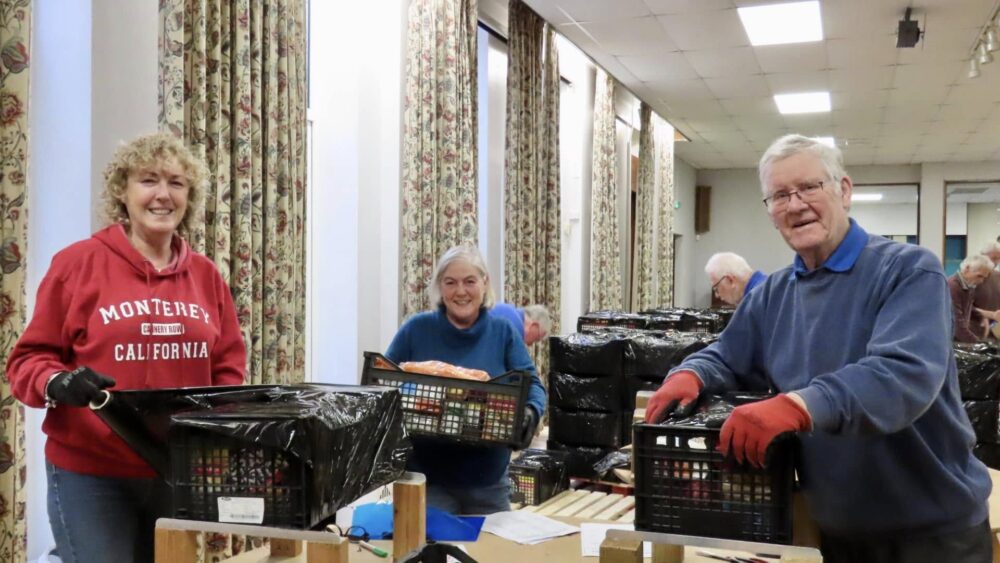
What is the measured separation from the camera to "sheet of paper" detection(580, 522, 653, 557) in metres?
1.82

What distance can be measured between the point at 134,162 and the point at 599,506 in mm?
2014

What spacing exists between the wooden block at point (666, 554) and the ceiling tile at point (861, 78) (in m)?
6.87

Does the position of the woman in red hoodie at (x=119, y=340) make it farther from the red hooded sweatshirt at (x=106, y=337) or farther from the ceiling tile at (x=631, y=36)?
the ceiling tile at (x=631, y=36)

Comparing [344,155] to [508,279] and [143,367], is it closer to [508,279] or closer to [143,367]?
[508,279]

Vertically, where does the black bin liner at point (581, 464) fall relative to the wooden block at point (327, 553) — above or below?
below

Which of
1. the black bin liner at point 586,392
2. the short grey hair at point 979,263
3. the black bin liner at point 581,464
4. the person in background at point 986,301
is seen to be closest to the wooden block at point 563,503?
the black bin liner at point 581,464

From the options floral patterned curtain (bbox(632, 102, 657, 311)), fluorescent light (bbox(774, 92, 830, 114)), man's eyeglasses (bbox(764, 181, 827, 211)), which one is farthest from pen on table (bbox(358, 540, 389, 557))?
floral patterned curtain (bbox(632, 102, 657, 311))

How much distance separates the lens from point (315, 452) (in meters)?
1.32

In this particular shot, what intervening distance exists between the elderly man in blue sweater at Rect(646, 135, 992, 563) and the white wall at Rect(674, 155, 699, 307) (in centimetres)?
1159

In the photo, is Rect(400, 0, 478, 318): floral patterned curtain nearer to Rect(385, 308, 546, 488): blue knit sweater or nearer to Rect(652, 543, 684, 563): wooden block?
Rect(385, 308, 546, 488): blue knit sweater

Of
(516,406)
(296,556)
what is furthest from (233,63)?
(296,556)

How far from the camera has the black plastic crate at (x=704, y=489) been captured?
1.35m

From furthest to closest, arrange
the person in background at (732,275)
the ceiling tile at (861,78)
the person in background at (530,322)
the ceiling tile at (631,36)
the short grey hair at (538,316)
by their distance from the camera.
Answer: the ceiling tile at (861,78)
the ceiling tile at (631,36)
the person in background at (732,275)
the short grey hair at (538,316)
the person in background at (530,322)

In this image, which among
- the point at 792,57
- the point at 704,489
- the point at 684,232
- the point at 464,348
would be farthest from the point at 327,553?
the point at 684,232
